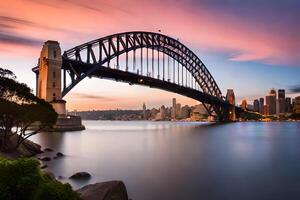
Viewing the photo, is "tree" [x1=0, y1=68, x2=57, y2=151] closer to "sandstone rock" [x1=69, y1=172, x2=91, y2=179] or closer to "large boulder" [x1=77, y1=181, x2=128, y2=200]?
"sandstone rock" [x1=69, y1=172, x2=91, y2=179]

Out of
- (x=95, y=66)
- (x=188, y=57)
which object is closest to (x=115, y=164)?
(x=95, y=66)

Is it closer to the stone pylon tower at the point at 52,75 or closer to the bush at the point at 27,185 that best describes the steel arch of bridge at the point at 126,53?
the stone pylon tower at the point at 52,75

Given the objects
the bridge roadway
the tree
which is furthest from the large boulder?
the bridge roadway

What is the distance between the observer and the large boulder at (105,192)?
34.3 ft

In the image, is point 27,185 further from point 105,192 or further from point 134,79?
point 134,79

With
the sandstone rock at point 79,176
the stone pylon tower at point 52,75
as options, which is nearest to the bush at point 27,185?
the sandstone rock at point 79,176

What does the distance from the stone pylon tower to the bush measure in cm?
5805

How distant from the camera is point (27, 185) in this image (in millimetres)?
9039

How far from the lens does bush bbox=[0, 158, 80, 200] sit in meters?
8.34

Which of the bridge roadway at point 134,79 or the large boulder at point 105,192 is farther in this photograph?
the bridge roadway at point 134,79

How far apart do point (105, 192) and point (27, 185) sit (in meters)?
2.43

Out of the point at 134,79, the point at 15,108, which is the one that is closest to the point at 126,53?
the point at 134,79

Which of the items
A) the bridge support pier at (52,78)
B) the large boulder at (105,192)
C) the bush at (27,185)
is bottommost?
the large boulder at (105,192)

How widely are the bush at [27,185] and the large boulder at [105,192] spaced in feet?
4.63
